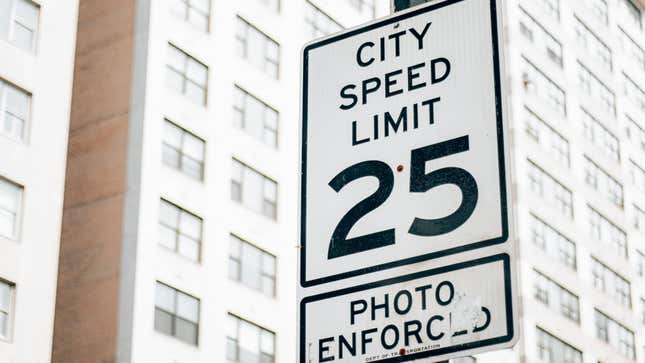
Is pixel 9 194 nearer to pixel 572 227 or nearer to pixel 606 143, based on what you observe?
pixel 572 227

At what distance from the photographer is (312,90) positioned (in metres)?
5.94

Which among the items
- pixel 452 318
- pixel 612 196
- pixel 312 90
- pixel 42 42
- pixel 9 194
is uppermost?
pixel 612 196

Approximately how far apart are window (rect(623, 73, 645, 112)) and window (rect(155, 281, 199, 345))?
40129mm

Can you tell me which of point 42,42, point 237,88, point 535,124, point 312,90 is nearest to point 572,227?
point 535,124

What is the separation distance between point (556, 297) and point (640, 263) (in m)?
11.7

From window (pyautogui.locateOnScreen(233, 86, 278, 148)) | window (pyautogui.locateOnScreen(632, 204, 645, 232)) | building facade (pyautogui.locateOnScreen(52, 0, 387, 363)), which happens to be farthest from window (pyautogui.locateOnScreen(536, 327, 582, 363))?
window (pyautogui.locateOnScreen(233, 86, 278, 148))

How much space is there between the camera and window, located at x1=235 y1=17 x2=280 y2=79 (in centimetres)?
4772

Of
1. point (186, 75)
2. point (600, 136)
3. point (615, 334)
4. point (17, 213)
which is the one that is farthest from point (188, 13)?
point (615, 334)

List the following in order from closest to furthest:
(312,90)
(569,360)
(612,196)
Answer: (312,90), (569,360), (612,196)

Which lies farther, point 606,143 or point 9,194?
point 606,143

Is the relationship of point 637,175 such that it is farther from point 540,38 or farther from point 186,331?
point 186,331

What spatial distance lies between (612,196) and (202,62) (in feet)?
108

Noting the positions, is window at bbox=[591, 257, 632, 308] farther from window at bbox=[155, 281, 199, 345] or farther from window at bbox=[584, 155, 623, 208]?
window at bbox=[155, 281, 199, 345]

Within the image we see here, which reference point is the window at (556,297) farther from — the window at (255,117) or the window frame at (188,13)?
the window frame at (188,13)
